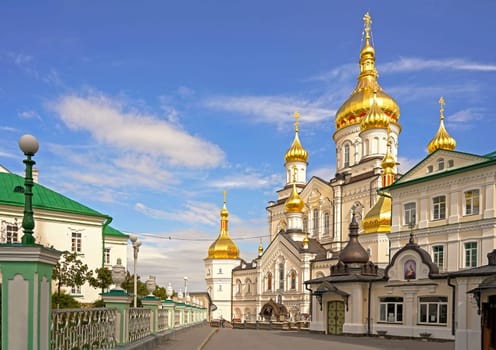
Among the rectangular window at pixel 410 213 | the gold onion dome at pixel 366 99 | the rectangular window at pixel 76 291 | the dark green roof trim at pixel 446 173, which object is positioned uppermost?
the gold onion dome at pixel 366 99

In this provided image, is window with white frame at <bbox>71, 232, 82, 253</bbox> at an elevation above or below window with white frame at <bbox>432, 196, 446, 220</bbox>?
below

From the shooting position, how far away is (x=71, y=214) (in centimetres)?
3092

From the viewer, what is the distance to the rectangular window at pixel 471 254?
2553 centimetres

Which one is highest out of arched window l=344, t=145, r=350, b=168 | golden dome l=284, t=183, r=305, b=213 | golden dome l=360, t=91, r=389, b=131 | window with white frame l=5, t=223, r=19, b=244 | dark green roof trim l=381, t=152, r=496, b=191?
golden dome l=360, t=91, r=389, b=131

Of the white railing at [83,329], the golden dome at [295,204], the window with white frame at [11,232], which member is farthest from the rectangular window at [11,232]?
the golden dome at [295,204]

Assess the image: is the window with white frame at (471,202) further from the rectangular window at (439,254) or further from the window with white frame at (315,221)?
the window with white frame at (315,221)

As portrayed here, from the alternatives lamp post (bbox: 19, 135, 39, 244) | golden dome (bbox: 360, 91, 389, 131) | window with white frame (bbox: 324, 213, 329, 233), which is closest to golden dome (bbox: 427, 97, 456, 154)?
golden dome (bbox: 360, 91, 389, 131)

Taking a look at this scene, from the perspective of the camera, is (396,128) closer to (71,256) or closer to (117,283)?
(71,256)

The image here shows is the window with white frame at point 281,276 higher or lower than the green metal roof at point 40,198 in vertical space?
lower

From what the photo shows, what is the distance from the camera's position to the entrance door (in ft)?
89.8

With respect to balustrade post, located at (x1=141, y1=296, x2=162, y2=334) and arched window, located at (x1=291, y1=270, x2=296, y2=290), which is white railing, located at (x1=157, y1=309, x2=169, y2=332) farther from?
arched window, located at (x1=291, y1=270, x2=296, y2=290)

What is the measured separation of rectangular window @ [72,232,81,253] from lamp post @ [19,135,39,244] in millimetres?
26988

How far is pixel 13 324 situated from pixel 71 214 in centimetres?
2708

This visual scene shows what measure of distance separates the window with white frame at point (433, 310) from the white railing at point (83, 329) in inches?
678
